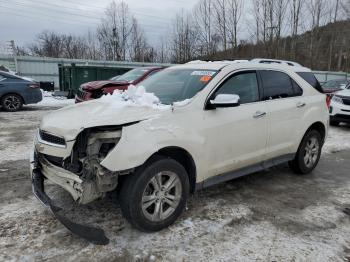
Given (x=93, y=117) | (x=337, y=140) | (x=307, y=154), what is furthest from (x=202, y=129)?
(x=337, y=140)

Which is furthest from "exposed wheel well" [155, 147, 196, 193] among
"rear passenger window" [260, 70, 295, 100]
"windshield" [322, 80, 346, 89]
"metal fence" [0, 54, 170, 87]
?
"metal fence" [0, 54, 170, 87]

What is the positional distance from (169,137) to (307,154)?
3.08 meters

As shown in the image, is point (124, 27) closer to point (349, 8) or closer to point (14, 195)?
point (349, 8)

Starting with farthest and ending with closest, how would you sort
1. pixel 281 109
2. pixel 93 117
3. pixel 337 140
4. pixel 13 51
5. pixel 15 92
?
pixel 13 51 → pixel 15 92 → pixel 337 140 → pixel 281 109 → pixel 93 117

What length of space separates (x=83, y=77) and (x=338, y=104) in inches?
465

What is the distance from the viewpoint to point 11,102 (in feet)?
40.6

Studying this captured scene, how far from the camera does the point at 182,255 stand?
324cm

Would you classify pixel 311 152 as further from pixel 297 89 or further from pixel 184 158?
pixel 184 158

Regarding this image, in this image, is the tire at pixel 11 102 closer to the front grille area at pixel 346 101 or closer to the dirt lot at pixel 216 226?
the dirt lot at pixel 216 226

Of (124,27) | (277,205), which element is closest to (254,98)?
(277,205)

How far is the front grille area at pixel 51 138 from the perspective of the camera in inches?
135

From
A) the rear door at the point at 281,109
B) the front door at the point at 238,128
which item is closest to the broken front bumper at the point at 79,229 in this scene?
the front door at the point at 238,128

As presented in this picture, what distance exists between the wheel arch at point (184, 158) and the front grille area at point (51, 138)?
37.0 inches

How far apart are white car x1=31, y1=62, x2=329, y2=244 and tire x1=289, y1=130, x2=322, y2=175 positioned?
1.46 feet
